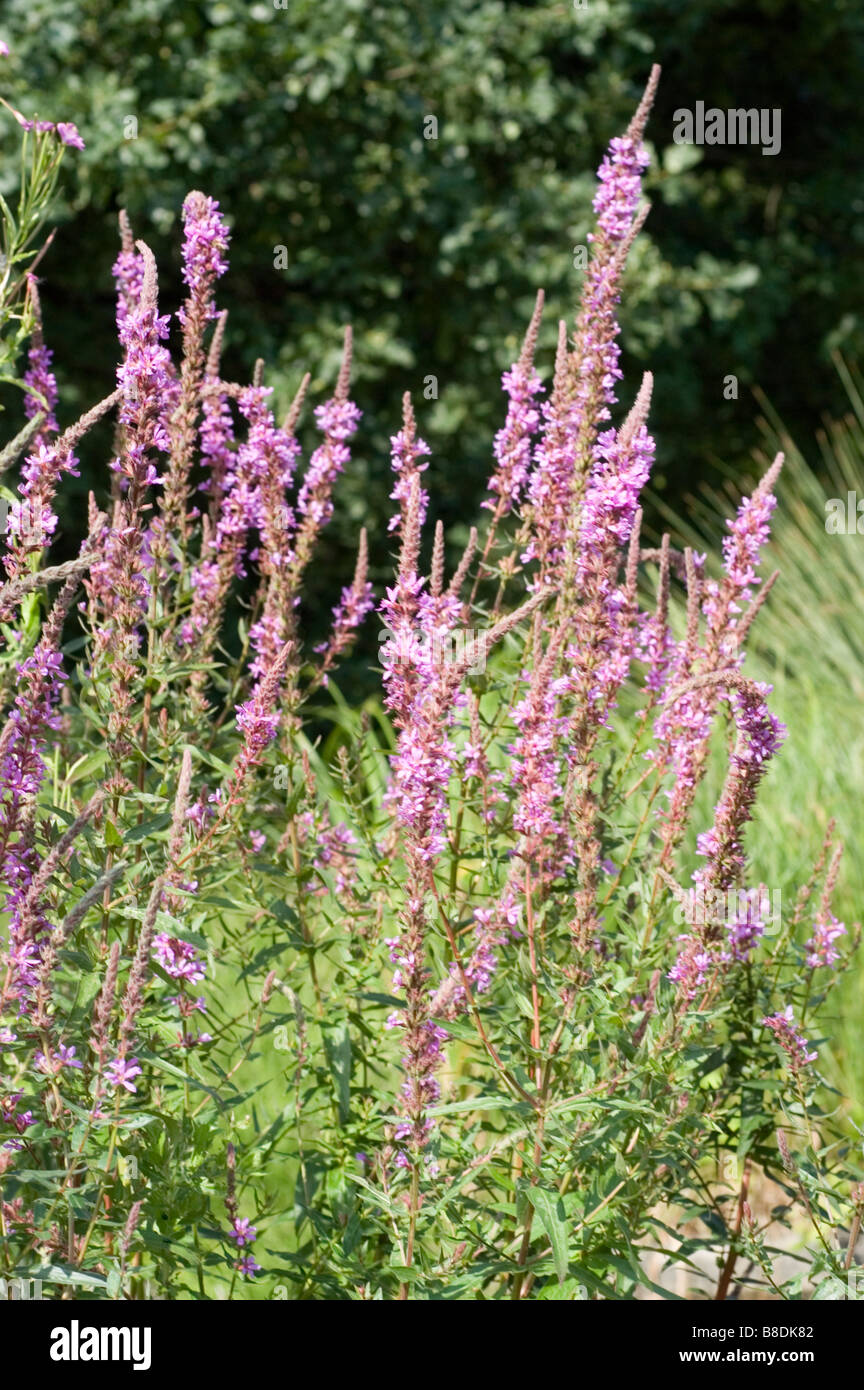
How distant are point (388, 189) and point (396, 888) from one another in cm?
666

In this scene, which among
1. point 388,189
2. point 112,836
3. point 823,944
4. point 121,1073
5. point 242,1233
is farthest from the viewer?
point 388,189

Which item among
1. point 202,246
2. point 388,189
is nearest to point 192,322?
point 202,246

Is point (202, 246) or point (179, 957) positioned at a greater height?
point (202, 246)

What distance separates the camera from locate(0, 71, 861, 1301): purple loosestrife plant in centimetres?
249

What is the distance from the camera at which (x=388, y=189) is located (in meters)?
8.77

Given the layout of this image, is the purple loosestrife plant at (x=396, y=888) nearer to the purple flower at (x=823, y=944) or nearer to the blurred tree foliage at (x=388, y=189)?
the purple flower at (x=823, y=944)

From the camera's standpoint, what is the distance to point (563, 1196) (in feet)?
9.00

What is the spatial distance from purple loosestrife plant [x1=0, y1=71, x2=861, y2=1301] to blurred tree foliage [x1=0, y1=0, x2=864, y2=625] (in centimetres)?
515

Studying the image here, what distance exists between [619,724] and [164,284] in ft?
14.5

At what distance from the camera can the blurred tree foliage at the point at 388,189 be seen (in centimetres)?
822

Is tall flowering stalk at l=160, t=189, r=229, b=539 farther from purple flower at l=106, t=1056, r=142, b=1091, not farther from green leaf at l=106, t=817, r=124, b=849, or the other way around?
purple flower at l=106, t=1056, r=142, b=1091

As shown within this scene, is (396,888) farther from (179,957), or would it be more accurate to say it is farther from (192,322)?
(192,322)
